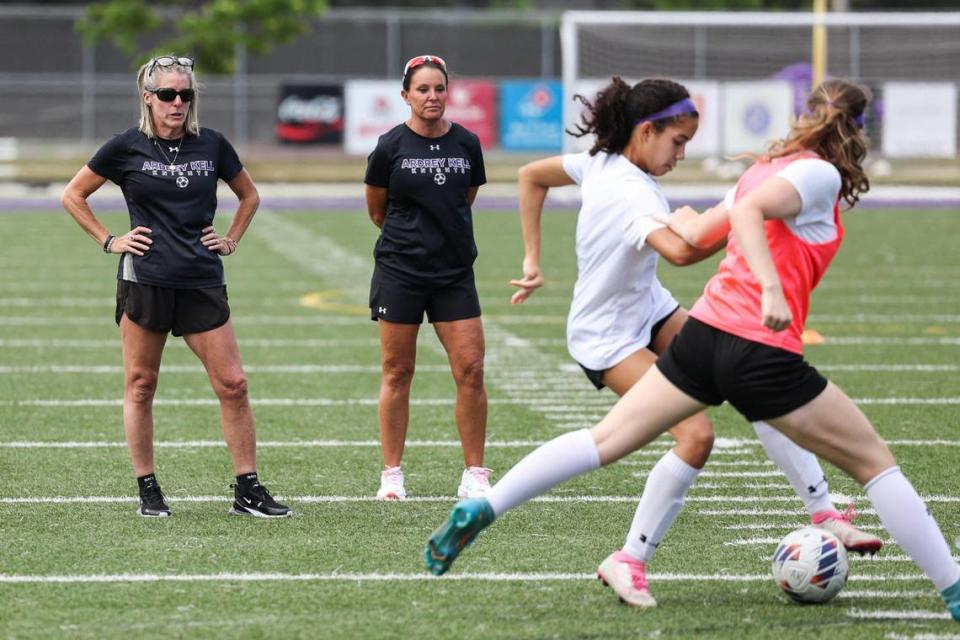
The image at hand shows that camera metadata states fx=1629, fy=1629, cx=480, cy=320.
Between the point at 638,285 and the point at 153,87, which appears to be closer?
the point at 638,285

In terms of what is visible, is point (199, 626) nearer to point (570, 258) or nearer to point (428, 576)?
point (428, 576)

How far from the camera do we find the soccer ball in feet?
17.9

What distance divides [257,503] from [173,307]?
0.90 m

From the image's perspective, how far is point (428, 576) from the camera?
19.1 feet

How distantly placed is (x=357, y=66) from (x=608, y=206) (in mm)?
Answer: 40901

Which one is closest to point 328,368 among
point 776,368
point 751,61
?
point 776,368

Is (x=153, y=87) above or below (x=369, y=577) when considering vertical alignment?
above

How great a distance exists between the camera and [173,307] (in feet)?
22.4

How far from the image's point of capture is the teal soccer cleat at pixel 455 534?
5145 mm

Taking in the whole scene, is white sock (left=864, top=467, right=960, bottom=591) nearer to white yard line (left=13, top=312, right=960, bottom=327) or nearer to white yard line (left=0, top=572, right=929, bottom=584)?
white yard line (left=0, top=572, right=929, bottom=584)

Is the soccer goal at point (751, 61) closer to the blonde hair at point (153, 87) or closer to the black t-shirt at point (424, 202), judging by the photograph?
the black t-shirt at point (424, 202)

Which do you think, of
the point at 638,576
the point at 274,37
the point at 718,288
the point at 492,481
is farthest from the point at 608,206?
the point at 274,37

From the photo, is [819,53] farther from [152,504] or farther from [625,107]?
[625,107]

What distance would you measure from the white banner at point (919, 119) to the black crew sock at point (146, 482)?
2430 cm
